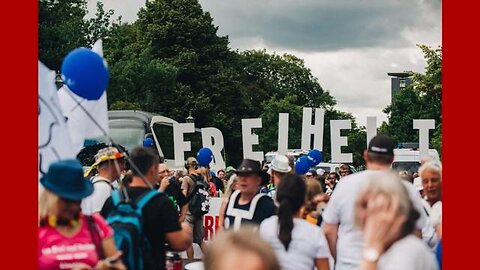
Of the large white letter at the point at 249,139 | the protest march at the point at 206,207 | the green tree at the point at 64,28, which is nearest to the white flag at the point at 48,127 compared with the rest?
the protest march at the point at 206,207

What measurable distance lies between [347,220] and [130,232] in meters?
1.59

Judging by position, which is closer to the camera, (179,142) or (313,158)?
(313,158)

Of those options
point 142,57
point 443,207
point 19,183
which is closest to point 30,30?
point 19,183

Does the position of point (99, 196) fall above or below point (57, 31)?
below

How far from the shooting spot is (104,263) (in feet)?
15.8

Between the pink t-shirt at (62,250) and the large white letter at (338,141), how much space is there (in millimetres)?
15433

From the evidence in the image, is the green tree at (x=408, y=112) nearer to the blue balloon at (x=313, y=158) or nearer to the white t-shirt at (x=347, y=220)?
the blue balloon at (x=313, y=158)

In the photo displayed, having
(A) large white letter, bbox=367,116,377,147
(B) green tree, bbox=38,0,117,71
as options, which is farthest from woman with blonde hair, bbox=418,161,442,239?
(B) green tree, bbox=38,0,117,71

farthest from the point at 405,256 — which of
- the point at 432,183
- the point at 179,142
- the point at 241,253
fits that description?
the point at 179,142

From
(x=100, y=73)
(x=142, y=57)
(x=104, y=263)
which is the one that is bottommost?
(x=104, y=263)

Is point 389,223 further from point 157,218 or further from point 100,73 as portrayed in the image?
point 100,73

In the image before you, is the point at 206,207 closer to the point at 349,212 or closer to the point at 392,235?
the point at 349,212

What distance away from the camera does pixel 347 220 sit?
614cm

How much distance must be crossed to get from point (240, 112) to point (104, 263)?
5331 centimetres
